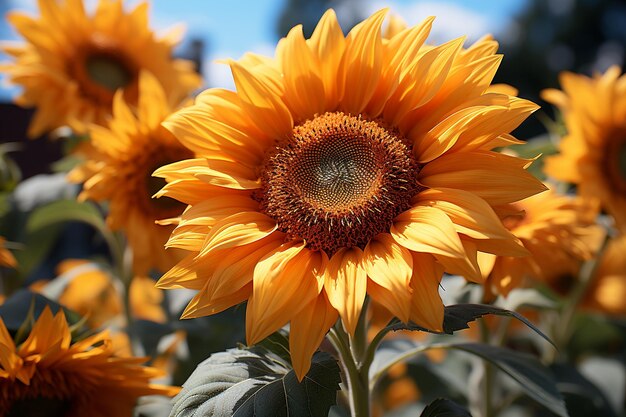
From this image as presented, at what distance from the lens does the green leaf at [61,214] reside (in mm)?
1529

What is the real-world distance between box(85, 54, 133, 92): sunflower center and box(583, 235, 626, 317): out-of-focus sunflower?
1299 mm

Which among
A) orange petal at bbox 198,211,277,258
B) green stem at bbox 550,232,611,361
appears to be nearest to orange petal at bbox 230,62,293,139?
orange petal at bbox 198,211,277,258

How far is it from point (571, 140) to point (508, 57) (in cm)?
1830

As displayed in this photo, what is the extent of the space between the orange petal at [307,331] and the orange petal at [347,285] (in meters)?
0.02

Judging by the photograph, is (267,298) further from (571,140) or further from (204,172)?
(571,140)

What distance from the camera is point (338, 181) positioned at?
0.93 metres

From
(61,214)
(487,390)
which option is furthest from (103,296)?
(487,390)

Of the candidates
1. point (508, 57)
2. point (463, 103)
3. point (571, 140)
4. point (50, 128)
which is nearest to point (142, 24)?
point (50, 128)

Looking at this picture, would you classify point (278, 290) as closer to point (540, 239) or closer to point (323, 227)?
point (323, 227)

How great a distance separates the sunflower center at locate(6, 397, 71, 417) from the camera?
97 cm

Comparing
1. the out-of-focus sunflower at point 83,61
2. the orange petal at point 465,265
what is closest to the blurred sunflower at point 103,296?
the out-of-focus sunflower at point 83,61

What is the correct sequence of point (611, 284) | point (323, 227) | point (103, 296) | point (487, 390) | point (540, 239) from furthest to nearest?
point (103, 296) → point (611, 284) → point (487, 390) → point (540, 239) → point (323, 227)

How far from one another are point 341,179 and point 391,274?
0.23m

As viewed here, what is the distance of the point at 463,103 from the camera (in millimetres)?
832
